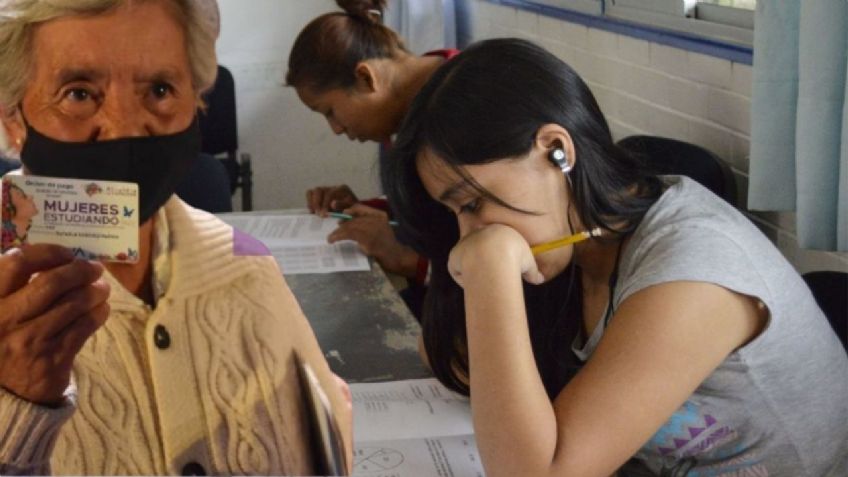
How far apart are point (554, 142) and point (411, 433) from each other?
1.23ft

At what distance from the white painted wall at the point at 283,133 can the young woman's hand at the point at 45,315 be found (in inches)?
10.8

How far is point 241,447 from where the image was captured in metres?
0.80

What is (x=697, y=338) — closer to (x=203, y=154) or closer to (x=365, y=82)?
(x=203, y=154)

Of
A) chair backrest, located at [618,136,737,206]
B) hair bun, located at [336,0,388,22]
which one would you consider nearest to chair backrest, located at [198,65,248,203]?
Result: hair bun, located at [336,0,388,22]

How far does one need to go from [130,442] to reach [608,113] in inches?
70.2

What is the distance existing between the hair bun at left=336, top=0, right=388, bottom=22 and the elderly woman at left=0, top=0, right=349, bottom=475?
580 mm

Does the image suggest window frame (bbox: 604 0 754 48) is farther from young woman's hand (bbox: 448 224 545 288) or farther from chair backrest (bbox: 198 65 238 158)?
chair backrest (bbox: 198 65 238 158)

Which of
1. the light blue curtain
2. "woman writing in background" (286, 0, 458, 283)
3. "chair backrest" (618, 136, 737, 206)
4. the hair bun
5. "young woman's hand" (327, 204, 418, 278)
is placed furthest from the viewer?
"chair backrest" (618, 136, 737, 206)

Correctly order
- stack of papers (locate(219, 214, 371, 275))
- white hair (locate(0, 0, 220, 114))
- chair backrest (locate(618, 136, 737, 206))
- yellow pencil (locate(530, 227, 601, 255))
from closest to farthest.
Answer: white hair (locate(0, 0, 220, 114))
stack of papers (locate(219, 214, 371, 275))
yellow pencil (locate(530, 227, 601, 255))
chair backrest (locate(618, 136, 737, 206))

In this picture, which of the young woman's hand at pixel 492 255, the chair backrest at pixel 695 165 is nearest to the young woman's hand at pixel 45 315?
the young woman's hand at pixel 492 255

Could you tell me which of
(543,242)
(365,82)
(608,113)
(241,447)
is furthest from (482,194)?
(608,113)

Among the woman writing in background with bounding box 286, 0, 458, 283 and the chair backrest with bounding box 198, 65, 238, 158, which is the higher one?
the chair backrest with bounding box 198, 65, 238, 158

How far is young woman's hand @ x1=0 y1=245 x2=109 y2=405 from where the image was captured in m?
0.73

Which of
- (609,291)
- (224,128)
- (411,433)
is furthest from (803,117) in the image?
(224,128)
